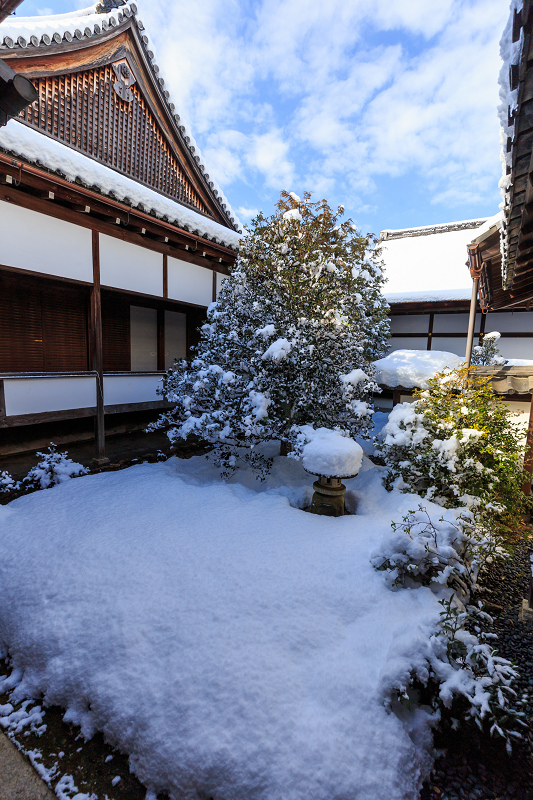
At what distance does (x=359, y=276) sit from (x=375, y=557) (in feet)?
14.8

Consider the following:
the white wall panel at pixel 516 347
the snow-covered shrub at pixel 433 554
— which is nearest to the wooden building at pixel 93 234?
the snow-covered shrub at pixel 433 554

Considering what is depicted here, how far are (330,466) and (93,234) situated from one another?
545 cm

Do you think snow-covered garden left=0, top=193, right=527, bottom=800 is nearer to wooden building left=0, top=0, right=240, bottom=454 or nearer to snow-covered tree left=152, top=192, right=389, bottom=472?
snow-covered tree left=152, top=192, right=389, bottom=472

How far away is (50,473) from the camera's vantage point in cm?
549

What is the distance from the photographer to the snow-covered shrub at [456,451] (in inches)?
173

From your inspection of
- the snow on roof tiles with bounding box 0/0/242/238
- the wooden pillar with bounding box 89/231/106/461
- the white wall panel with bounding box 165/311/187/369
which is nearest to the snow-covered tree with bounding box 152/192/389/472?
the wooden pillar with bounding box 89/231/106/461

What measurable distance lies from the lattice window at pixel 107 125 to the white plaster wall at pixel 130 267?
123 inches

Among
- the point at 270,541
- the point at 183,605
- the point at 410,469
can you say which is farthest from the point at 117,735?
the point at 410,469

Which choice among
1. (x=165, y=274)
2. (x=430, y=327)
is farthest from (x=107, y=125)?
(x=430, y=327)

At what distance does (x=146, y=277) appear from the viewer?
7.07 meters

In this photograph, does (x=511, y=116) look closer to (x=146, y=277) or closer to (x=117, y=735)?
(x=117, y=735)

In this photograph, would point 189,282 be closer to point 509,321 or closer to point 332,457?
point 332,457

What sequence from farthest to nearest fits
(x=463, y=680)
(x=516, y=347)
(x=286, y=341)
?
(x=516, y=347)
(x=286, y=341)
(x=463, y=680)

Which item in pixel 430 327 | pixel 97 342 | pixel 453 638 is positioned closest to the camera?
pixel 453 638
